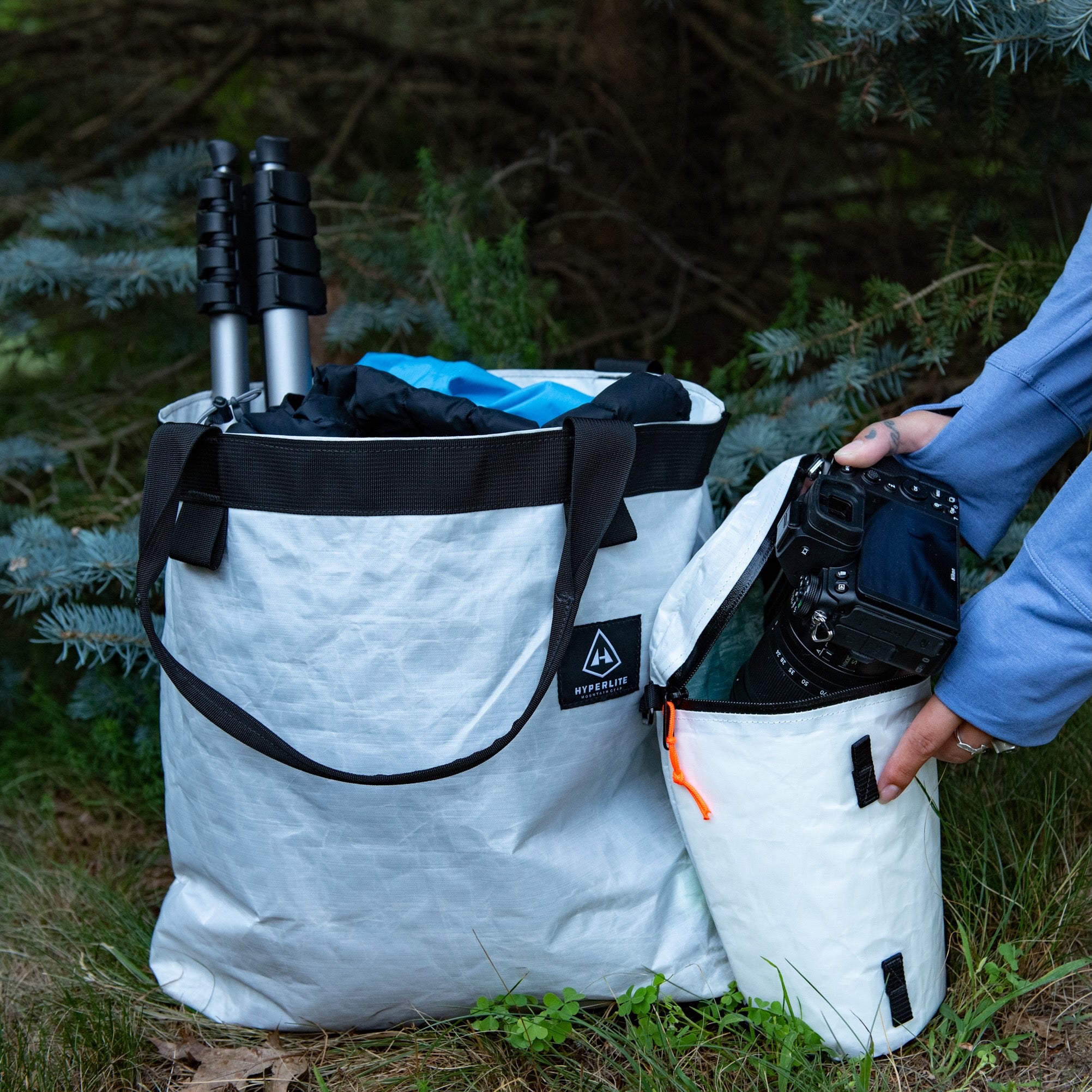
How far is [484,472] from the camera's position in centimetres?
119

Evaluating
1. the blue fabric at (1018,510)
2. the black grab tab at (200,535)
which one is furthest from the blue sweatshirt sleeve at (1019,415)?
the black grab tab at (200,535)

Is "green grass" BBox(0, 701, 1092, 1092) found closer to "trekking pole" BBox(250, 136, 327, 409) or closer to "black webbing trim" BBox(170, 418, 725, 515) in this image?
"black webbing trim" BBox(170, 418, 725, 515)

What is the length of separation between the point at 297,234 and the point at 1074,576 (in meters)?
1.25

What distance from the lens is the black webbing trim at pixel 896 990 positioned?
1271 millimetres

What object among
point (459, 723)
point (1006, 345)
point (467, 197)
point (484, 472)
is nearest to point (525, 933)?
point (459, 723)

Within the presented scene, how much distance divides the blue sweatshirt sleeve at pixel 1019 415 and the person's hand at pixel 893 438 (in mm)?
21

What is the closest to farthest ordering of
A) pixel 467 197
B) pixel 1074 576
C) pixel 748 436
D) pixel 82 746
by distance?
pixel 1074 576 → pixel 748 436 → pixel 82 746 → pixel 467 197

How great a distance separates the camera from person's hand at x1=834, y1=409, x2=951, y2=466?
4.23 ft

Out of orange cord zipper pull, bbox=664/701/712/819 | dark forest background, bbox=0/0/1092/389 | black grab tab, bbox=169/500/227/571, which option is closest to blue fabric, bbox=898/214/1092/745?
orange cord zipper pull, bbox=664/701/712/819

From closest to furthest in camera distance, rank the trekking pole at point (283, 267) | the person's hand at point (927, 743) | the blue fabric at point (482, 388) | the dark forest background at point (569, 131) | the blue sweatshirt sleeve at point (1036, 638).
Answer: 1. the blue sweatshirt sleeve at point (1036, 638)
2. the person's hand at point (927, 743)
3. the blue fabric at point (482, 388)
4. the trekking pole at point (283, 267)
5. the dark forest background at point (569, 131)

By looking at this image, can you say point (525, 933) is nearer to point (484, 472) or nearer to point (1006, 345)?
point (484, 472)

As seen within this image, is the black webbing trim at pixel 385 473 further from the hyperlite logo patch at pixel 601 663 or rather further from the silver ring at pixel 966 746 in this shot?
the silver ring at pixel 966 746

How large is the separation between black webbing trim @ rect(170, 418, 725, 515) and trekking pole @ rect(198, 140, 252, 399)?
420 mm

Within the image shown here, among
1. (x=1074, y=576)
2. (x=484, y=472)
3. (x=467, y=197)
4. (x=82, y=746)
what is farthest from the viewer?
(x=467, y=197)
